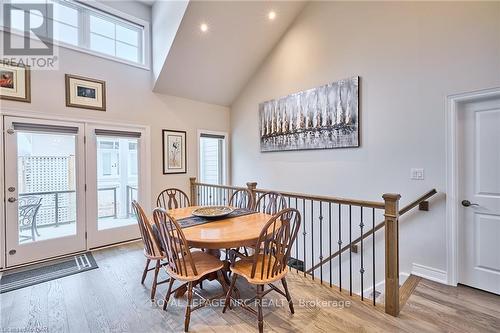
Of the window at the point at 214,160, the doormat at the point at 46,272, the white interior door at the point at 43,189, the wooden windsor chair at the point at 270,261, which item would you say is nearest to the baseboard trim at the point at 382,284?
the wooden windsor chair at the point at 270,261

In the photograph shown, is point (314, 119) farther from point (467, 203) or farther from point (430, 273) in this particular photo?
point (430, 273)

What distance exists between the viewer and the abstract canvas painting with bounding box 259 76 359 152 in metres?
3.52

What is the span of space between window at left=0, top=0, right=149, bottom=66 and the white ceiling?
72cm

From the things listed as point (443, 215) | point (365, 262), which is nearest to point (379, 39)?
point (443, 215)

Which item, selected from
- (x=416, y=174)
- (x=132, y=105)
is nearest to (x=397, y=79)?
(x=416, y=174)

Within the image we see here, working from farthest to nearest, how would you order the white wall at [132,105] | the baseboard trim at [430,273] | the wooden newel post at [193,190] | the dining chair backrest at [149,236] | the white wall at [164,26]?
the wooden newel post at [193,190], the white wall at [164,26], the white wall at [132,105], the baseboard trim at [430,273], the dining chair backrest at [149,236]

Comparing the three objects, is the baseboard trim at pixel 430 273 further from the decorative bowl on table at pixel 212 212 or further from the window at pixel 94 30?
the window at pixel 94 30

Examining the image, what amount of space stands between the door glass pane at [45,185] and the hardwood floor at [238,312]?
41.7 inches

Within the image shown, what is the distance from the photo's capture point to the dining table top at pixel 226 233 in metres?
1.96

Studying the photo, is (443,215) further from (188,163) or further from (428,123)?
(188,163)

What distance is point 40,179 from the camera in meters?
3.41

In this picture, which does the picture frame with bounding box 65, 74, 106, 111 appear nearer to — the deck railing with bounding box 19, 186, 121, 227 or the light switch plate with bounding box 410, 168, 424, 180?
the deck railing with bounding box 19, 186, 121, 227

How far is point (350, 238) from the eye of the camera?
245cm

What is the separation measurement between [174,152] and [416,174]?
12.8 ft
